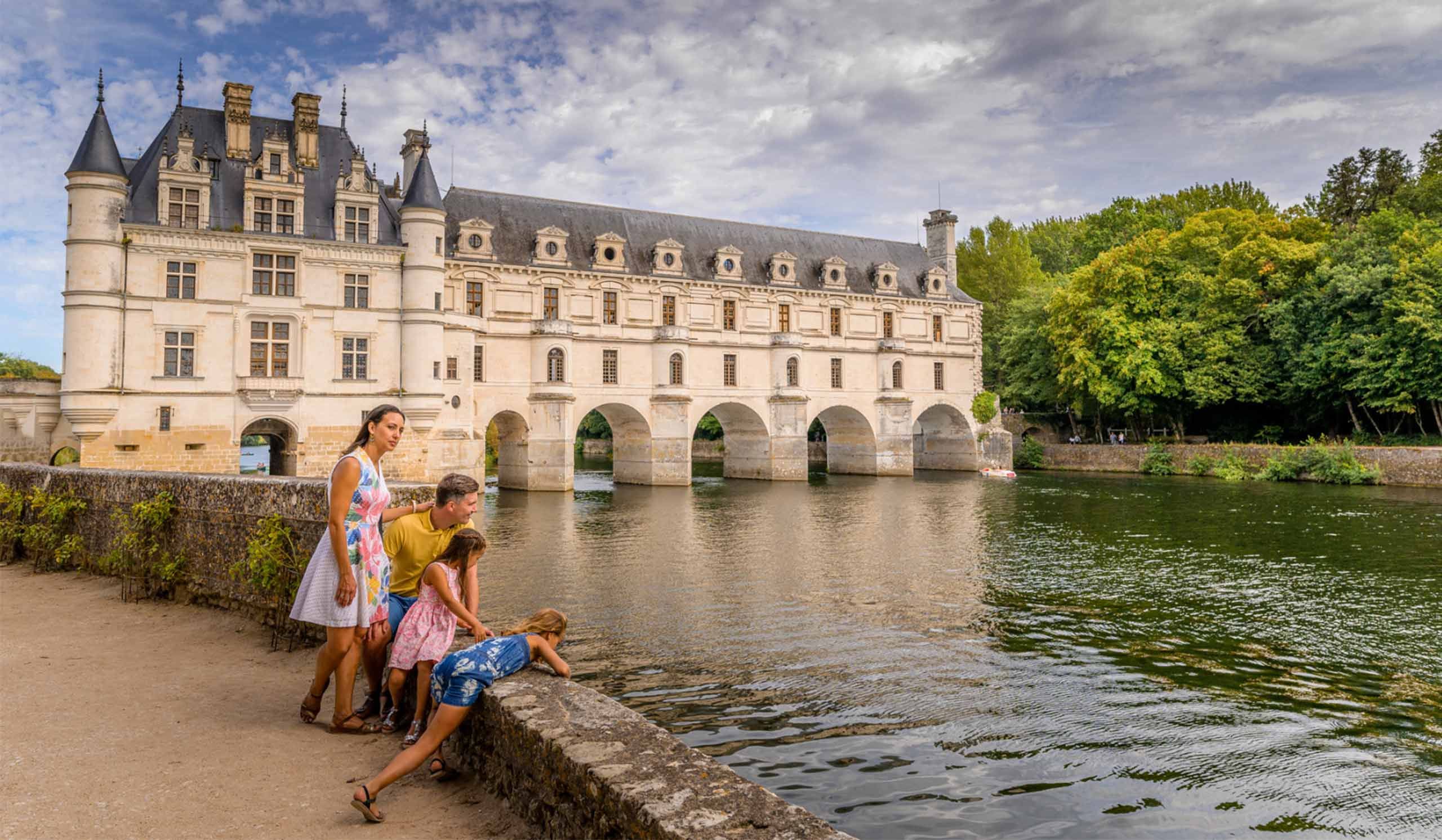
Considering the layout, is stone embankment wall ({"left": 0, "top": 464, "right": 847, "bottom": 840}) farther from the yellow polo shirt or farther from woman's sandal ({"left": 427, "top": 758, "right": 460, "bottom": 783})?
the yellow polo shirt

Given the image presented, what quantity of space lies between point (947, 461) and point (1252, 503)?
23.4 meters

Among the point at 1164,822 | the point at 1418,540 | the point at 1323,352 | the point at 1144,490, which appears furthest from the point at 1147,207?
the point at 1164,822

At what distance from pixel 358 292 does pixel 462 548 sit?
1137 inches

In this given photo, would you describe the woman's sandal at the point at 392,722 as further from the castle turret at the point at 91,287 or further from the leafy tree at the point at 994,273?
the leafy tree at the point at 994,273

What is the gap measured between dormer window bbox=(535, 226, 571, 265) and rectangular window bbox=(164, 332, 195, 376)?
14.5m

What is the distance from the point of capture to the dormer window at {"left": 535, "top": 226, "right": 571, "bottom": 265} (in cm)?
3972

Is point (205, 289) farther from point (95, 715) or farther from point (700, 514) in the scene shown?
point (95, 715)

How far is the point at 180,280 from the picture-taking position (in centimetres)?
2945

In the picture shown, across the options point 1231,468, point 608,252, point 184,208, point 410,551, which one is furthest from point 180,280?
point 1231,468

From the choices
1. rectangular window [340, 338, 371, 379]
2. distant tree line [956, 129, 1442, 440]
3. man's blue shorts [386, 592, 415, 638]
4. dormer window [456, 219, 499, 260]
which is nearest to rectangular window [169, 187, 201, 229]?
rectangular window [340, 338, 371, 379]

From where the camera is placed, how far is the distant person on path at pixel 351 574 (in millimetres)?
5977

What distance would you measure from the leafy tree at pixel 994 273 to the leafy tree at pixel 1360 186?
17.6m

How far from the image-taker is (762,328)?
4581 cm

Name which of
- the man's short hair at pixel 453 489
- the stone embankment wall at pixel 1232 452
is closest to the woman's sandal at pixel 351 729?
the man's short hair at pixel 453 489
